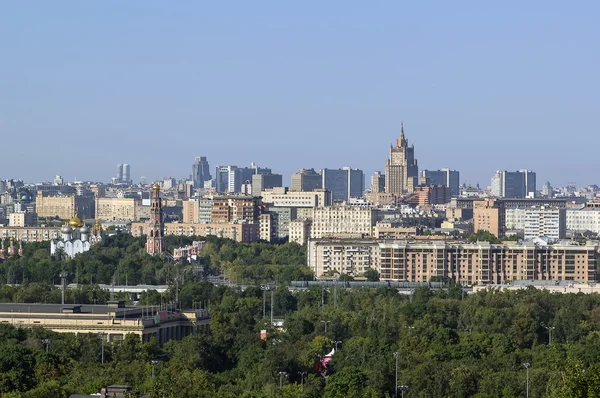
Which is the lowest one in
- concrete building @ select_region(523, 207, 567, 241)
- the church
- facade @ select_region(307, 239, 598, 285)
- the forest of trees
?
the forest of trees

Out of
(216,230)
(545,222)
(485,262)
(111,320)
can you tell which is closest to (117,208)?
(216,230)

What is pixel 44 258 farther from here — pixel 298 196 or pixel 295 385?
pixel 298 196

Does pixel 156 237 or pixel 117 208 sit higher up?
pixel 117 208

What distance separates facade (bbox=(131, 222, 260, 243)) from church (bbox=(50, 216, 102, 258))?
15218 mm

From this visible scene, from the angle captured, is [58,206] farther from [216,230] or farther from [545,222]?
[545,222]

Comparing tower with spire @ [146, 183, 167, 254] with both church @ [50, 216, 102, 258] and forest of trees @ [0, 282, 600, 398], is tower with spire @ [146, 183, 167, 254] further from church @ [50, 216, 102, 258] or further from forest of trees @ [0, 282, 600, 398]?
forest of trees @ [0, 282, 600, 398]

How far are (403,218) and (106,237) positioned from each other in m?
26.6

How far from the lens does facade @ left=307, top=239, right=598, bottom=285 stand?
103000 mm

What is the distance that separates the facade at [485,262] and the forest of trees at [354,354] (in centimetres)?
2519

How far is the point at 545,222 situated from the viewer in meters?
146

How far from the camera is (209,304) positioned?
76.9 meters

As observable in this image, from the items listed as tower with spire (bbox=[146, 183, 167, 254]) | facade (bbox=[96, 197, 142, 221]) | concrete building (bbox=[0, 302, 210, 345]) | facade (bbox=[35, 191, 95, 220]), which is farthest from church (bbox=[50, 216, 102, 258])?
facade (bbox=[96, 197, 142, 221])

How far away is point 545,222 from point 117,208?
185 ft

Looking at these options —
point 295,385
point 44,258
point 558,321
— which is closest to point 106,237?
point 44,258
